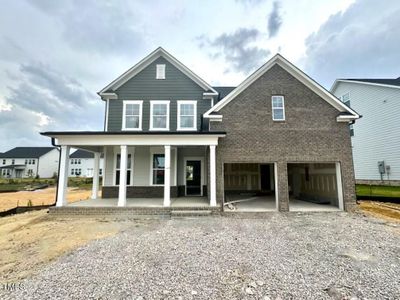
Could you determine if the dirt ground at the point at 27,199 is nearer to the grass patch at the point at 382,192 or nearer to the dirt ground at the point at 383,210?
the dirt ground at the point at 383,210

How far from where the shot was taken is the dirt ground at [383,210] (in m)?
8.88

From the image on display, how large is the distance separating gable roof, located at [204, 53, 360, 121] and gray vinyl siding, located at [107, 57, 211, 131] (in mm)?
2572

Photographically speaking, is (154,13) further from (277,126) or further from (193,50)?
(277,126)

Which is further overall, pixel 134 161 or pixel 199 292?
pixel 134 161

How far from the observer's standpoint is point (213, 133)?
30.9 ft

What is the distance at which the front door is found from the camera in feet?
42.7

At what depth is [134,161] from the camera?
40.6ft

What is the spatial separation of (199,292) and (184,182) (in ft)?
32.0

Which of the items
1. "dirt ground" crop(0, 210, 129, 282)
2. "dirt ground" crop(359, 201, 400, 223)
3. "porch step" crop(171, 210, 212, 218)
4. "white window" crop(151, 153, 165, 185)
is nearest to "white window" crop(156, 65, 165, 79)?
"white window" crop(151, 153, 165, 185)

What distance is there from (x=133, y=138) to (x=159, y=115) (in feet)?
11.0

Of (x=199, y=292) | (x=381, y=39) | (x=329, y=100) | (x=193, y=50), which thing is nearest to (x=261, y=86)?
(x=329, y=100)

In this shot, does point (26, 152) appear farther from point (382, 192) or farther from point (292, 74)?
point (382, 192)

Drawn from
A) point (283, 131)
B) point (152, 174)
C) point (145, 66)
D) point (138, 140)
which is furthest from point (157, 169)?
point (283, 131)

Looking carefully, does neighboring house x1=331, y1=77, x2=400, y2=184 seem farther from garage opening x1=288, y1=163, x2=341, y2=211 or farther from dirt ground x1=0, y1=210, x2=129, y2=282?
dirt ground x1=0, y1=210, x2=129, y2=282
